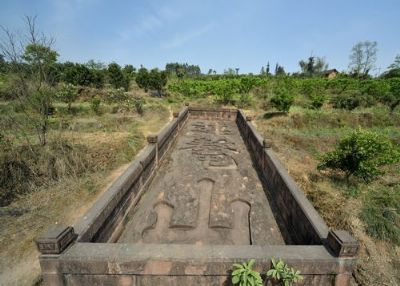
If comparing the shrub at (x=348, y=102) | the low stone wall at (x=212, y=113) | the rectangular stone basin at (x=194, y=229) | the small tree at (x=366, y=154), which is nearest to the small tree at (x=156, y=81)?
the low stone wall at (x=212, y=113)

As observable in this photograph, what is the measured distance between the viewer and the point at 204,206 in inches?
175

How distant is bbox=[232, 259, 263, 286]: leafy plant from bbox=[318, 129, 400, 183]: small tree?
621 centimetres

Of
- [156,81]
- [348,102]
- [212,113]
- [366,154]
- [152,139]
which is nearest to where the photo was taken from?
[152,139]

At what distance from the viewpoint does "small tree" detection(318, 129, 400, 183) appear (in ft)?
21.9

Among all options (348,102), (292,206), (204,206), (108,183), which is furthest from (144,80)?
(292,206)

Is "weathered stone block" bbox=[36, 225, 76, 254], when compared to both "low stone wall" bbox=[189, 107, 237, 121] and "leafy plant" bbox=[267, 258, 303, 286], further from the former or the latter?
"low stone wall" bbox=[189, 107, 237, 121]

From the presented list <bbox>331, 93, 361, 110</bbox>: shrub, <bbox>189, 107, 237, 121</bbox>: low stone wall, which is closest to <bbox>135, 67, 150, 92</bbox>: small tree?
<bbox>189, 107, 237, 121</bbox>: low stone wall

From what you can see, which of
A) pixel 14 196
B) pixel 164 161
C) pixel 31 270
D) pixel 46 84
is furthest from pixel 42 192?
pixel 46 84

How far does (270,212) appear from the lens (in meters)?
4.32

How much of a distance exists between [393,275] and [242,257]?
13.0 feet

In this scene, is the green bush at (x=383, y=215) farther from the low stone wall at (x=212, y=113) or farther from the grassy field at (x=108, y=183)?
the low stone wall at (x=212, y=113)

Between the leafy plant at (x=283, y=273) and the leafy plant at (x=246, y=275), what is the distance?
159mm

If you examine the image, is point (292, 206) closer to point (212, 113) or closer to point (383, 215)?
point (383, 215)

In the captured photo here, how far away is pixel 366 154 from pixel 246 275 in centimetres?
647
